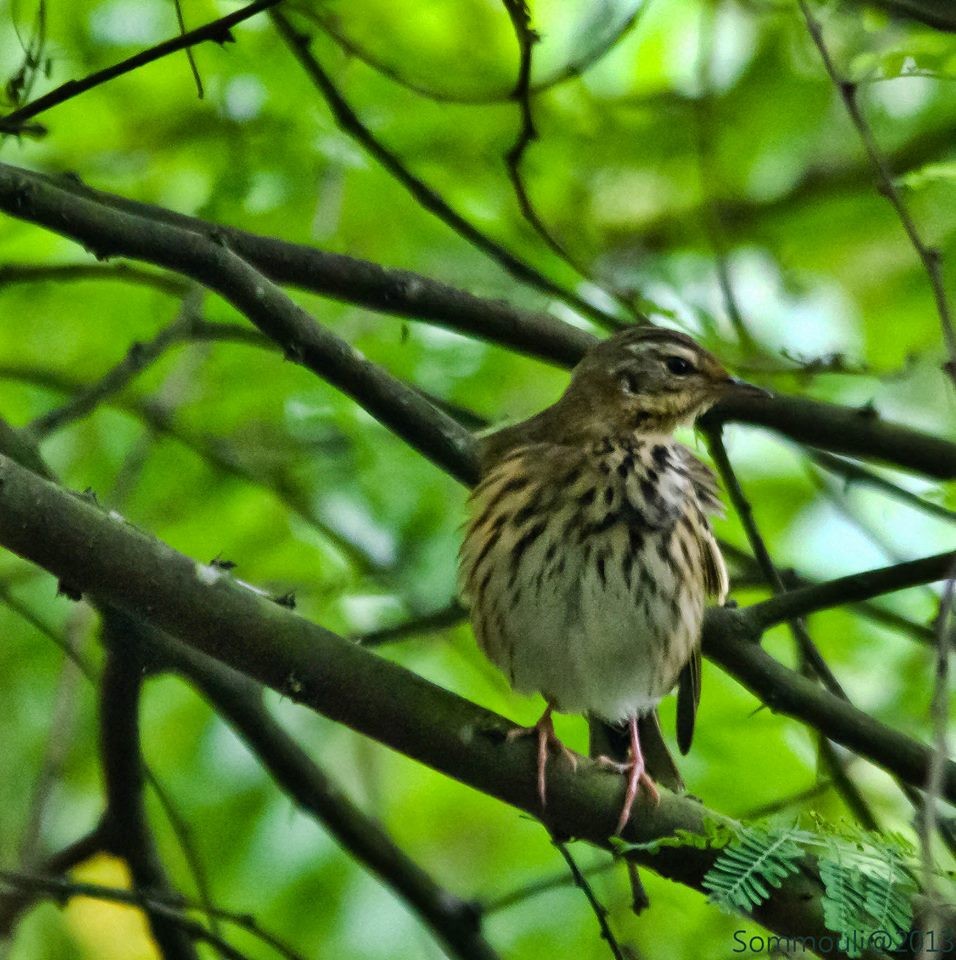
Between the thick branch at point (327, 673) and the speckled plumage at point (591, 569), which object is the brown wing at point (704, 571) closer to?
the speckled plumage at point (591, 569)

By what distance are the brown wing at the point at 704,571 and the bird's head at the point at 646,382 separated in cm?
17

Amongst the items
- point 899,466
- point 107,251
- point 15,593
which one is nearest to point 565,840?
point 899,466

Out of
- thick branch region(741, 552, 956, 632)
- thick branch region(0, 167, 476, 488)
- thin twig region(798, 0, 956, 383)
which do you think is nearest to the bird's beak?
thin twig region(798, 0, 956, 383)

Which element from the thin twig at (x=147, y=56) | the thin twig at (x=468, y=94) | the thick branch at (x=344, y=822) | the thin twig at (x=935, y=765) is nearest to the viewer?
the thin twig at (x=935, y=765)

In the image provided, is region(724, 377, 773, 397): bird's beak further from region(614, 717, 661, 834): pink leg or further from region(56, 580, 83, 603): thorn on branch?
region(56, 580, 83, 603): thorn on branch

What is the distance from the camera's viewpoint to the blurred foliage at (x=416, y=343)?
17.2ft

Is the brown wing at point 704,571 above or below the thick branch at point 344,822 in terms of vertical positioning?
above

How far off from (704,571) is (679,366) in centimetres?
69

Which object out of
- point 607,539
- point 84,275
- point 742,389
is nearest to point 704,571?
point 607,539

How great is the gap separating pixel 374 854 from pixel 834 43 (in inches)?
143

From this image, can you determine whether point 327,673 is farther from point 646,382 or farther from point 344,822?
point 646,382

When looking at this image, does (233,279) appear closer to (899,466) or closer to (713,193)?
(899,466)

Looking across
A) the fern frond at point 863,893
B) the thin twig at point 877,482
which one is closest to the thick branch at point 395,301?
the thin twig at point 877,482

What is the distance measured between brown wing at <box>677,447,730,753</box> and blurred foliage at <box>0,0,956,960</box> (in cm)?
23
